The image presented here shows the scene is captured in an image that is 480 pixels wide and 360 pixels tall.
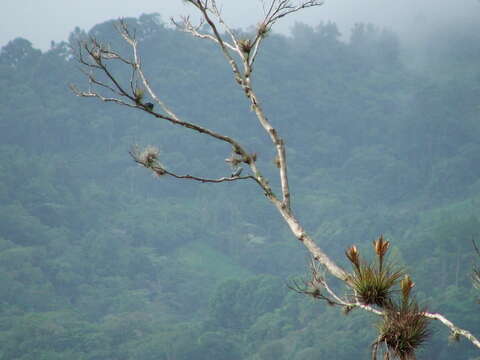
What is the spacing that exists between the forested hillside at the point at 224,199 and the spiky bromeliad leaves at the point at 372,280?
139ft

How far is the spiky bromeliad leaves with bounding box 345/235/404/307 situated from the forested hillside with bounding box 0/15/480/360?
1672 inches

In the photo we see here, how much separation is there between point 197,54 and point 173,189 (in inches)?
953

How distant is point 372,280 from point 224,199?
82.2 metres

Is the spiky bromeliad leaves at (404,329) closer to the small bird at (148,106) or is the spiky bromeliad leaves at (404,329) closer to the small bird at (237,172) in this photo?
the small bird at (237,172)

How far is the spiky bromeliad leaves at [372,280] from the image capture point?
2.86 metres

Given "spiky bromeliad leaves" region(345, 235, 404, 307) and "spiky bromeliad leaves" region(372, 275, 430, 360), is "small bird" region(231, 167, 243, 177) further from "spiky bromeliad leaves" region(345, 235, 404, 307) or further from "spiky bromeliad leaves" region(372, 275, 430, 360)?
"spiky bromeliad leaves" region(372, 275, 430, 360)

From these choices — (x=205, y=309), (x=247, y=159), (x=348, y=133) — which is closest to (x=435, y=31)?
(x=348, y=133)

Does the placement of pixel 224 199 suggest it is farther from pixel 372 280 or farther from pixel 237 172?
pixel 372 280

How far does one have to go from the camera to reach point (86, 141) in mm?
95562

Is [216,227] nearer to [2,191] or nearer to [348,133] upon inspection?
[2,191]

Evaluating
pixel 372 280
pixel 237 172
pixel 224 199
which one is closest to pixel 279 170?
pixel 237 172

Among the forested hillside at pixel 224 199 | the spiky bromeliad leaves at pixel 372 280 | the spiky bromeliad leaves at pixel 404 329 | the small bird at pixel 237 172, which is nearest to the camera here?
the spiky bromeliad leaves at pixel 404 329

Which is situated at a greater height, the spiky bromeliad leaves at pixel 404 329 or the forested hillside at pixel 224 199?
the forested hillside at pixel 224 199

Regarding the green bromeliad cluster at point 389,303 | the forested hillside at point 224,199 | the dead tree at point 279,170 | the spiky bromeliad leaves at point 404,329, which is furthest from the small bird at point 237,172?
the forested hillside at point 224,199
